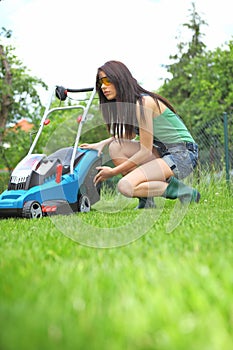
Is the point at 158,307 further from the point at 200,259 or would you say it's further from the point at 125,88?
the point at 125,88

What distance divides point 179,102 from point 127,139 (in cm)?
1648

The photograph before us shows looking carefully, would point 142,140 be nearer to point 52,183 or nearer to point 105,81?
point 105,81

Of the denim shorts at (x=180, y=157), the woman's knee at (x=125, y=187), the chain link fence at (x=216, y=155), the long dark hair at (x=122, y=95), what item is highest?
the long dark hair at (x=122, y=95)

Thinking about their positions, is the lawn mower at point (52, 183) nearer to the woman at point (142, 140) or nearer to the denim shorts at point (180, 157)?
the woman at point (142, 140)

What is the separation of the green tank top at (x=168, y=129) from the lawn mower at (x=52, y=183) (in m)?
0.59

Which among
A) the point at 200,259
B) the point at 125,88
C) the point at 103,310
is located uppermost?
the point at 125,88

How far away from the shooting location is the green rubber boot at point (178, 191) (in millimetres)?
3676

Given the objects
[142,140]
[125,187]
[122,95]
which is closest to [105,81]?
[122,95]

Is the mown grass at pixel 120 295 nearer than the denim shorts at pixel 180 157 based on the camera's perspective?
Yes

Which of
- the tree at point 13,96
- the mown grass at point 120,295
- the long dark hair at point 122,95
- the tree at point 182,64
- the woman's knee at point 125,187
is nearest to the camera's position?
the mown grass at point 120,295

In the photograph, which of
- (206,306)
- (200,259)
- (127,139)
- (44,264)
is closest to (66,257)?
(44,264)

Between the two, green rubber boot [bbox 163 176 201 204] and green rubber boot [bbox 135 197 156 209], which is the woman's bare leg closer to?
Result: green rubber boot [bbox 163 176 201 204]

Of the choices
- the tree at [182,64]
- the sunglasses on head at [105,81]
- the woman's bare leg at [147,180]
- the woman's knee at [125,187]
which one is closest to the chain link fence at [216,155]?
the woman's bare leg at [147,180]

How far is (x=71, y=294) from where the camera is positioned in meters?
1.18
